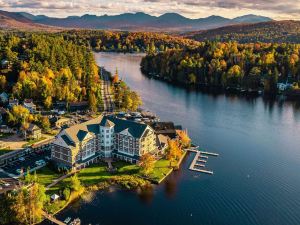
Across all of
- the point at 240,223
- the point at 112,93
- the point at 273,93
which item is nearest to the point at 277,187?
the point at 240,223

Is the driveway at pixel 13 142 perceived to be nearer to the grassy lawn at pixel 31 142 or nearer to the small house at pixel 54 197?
the grassy lawn at pixel 31 142

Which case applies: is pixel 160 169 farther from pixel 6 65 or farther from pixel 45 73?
pixel 6 65

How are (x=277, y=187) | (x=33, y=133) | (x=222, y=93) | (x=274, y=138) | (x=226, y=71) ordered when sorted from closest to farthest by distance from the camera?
(x=277, y=187) → (x=33, y=133) → (x=274, y=138) → (x=222, y=93) → (x=226, y=71)

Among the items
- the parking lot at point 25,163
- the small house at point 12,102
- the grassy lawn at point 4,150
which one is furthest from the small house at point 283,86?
the grassy lawn at point 4,150

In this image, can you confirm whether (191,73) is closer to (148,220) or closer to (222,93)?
(222,93)

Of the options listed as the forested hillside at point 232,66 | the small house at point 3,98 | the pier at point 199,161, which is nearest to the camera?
the pier at point 199,161

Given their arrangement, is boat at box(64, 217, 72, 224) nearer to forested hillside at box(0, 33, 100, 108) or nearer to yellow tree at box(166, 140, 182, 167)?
yellow tree at box(166, 140, 182, 167)

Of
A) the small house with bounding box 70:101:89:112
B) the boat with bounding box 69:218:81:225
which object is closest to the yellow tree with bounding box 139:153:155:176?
the boat with bounding box 69:218:81:225
